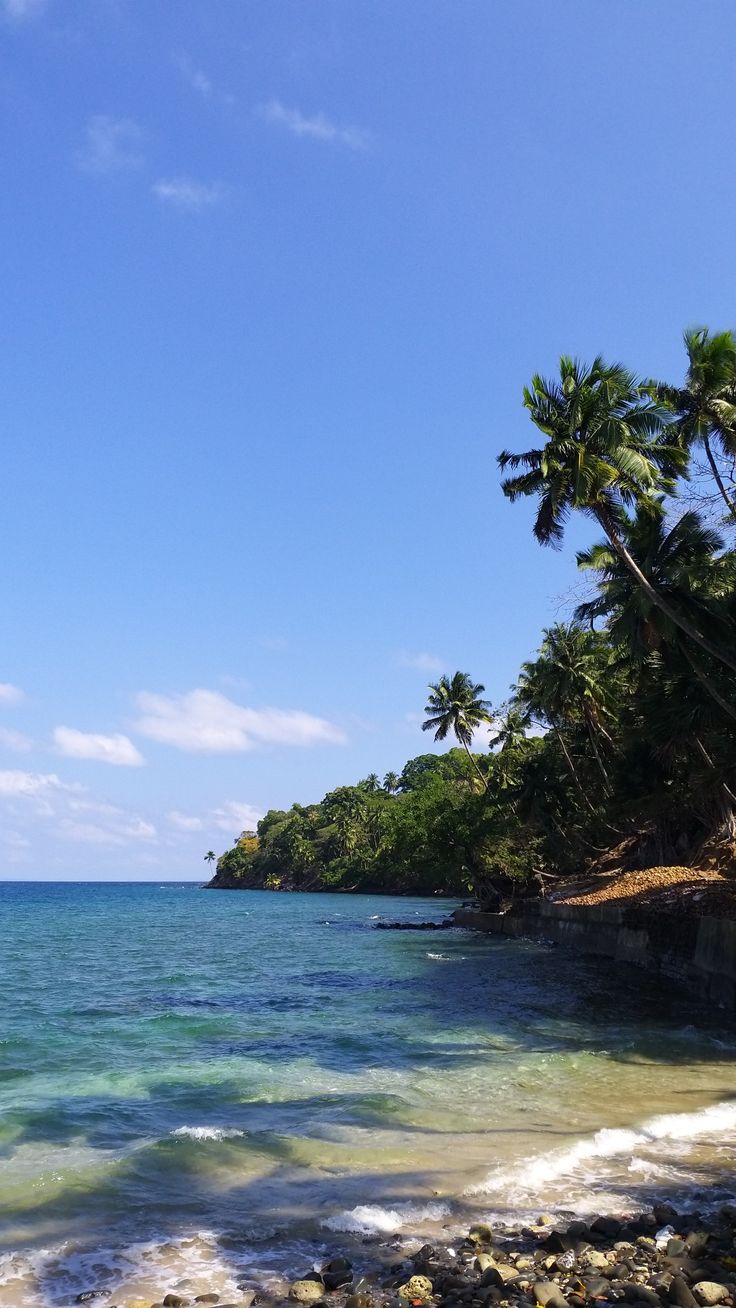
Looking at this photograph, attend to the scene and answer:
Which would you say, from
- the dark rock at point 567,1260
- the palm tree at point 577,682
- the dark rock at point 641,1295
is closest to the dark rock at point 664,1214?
the dark rock at point 567,1260

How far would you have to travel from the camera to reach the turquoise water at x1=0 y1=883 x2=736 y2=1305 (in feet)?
28.3

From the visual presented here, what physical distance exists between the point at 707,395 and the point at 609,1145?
2094cm

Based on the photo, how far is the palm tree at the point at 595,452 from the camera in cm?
2345

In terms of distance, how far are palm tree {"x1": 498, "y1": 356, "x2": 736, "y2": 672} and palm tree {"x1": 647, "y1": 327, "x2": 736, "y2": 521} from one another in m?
1.04

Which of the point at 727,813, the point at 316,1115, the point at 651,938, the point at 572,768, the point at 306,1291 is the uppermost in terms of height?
the point at 572,768

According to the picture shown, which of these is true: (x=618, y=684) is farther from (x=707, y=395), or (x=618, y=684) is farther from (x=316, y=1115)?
(x=316, y=1115)

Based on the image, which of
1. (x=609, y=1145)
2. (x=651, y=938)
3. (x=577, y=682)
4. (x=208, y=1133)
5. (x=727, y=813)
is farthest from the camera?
(x=577, y=682)

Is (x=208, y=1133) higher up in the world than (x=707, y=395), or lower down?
lower down

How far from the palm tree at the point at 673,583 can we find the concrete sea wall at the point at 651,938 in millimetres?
7017

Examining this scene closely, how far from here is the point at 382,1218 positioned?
8.66 meters

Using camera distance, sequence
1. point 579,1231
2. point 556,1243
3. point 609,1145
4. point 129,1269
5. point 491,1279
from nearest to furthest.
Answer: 1. point 491,1279
2. point 556,1243
3. point 129,1269
4. point 579,1231
5. point 609,1145

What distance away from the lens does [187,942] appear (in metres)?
51.7

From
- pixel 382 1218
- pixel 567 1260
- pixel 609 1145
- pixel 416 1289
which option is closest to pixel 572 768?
pixel 609 1145

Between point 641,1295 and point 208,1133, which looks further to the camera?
point 208,1133
